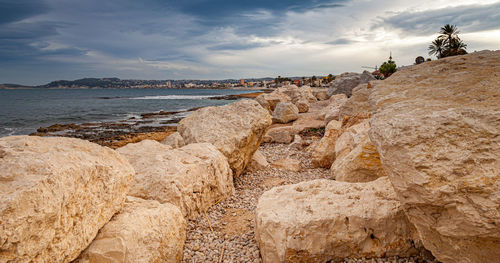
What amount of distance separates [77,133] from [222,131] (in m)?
17.9

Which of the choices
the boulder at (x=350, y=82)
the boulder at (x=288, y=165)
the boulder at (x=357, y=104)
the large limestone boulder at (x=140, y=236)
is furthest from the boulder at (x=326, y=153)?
the boulder at (x=350, y=82)

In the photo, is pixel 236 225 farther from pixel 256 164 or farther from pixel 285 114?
pixel 285 114

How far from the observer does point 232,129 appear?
817cm

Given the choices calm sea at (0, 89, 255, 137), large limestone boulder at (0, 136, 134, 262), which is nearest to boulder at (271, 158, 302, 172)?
large limestone boulder at (0, 136, 134, 262)

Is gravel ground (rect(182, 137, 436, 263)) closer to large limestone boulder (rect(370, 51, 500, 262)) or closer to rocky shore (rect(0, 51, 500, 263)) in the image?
rocky shore (rect(0, 51, 500, 263))

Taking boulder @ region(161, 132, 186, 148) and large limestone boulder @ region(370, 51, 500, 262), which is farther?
boulder @ region(161, 132, 186, 148)

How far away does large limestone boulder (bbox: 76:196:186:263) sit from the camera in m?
3.25

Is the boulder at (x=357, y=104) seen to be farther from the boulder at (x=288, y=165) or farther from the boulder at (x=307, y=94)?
the boulder at (x=307, y=94)

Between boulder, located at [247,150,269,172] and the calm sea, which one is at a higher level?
the calm sea

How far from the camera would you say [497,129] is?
2.49 metres

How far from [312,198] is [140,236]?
8.24 ft

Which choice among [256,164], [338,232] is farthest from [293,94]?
[338,232]

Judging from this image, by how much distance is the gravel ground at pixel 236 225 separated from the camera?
4410mm

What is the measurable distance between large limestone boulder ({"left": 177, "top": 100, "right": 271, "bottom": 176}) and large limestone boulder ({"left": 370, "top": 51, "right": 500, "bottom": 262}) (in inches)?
Result: 199
